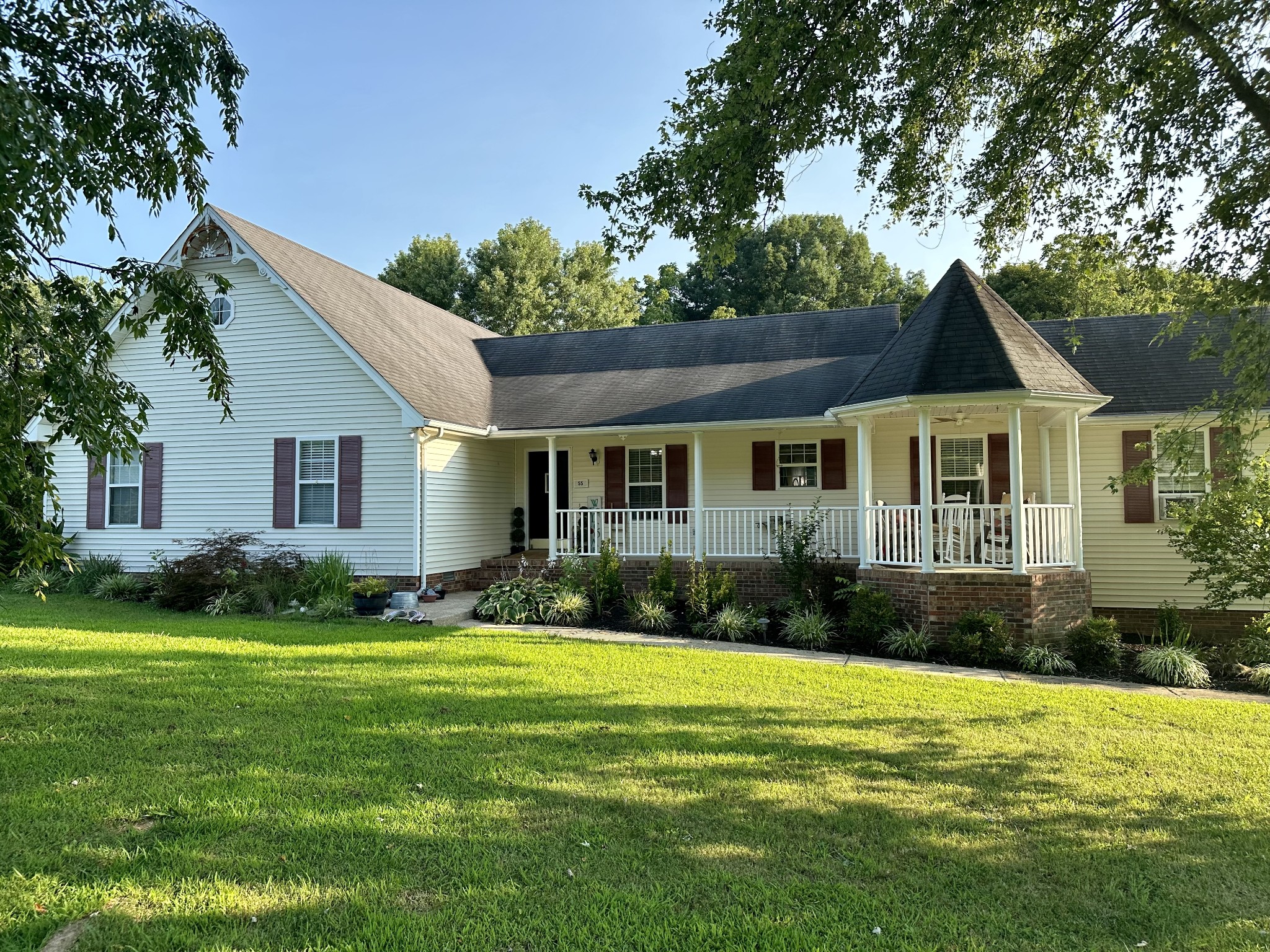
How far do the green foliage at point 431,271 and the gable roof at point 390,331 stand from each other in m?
17.4

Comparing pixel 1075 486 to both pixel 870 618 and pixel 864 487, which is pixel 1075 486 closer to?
pixel 864 487

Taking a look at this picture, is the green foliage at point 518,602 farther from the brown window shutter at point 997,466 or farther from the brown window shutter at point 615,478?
the brown window shutter at point 997,466

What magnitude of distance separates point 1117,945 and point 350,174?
58.6ft

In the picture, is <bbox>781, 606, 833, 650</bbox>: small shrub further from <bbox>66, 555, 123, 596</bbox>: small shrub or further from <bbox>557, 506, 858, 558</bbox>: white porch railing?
<bbox>66, 555, 123, 596</bbox>: small shrub

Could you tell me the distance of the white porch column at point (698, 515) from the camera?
13.2 metres

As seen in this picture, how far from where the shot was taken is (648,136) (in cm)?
714

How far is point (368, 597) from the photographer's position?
38.9 ft

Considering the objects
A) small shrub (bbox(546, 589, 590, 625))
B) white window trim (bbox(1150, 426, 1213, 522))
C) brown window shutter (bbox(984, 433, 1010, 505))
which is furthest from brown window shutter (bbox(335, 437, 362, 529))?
white window trim (bbox(1150, 426, 1213, 522))

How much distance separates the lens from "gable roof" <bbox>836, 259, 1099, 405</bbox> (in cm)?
1037

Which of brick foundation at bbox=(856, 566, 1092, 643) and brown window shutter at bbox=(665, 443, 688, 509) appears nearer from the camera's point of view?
brick foundation at bbox=(856, 566, 1092, 643)

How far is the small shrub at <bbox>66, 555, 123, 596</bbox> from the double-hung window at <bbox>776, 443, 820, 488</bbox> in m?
13.0

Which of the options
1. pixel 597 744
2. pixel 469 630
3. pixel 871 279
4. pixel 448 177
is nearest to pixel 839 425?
pixel 469 630

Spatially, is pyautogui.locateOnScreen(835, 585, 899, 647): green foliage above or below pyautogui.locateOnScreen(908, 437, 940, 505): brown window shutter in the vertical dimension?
below

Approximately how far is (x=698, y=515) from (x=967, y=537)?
4.40m
